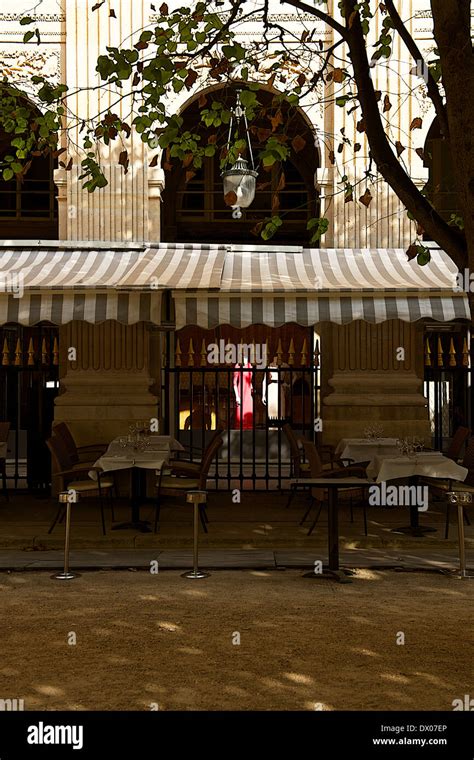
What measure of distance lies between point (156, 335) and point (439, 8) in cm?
829

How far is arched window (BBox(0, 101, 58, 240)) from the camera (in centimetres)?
1545

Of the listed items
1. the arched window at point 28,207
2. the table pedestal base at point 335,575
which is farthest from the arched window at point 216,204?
the table pedestal base at point 335,575

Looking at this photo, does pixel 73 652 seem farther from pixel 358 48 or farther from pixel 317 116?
pixel 317 116

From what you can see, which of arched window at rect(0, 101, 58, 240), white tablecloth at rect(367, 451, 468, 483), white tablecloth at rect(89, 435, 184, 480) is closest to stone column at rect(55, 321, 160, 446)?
white tablecloth at rect(89, 435, 184, 480)

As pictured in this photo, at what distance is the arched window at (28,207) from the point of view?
1545 cm

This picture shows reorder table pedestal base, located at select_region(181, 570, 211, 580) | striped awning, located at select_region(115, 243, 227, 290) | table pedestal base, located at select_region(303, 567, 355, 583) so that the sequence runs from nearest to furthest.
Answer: table pedestal base, located at select_region(303, 567, 355, 583), table pedestal base, located at select_region(181, 570, 211, 580), striped awning, located at select_region(115, 243, 227, 290)

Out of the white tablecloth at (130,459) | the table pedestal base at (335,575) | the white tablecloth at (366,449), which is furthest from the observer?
the white tablecloth at (366,449)

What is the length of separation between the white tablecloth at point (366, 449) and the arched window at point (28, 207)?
6459 mm

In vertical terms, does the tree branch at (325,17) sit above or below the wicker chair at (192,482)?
above

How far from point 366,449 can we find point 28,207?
27.9 ft

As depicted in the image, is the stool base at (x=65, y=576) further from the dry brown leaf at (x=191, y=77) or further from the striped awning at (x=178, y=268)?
the dry brown leaf at (x=191, y=77)

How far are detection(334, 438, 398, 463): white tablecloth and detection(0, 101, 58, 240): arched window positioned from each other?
21.2 ft

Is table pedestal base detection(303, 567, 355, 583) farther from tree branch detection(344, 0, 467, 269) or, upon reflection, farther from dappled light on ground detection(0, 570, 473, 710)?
tree branch detection(344, 0, 467, 269)
